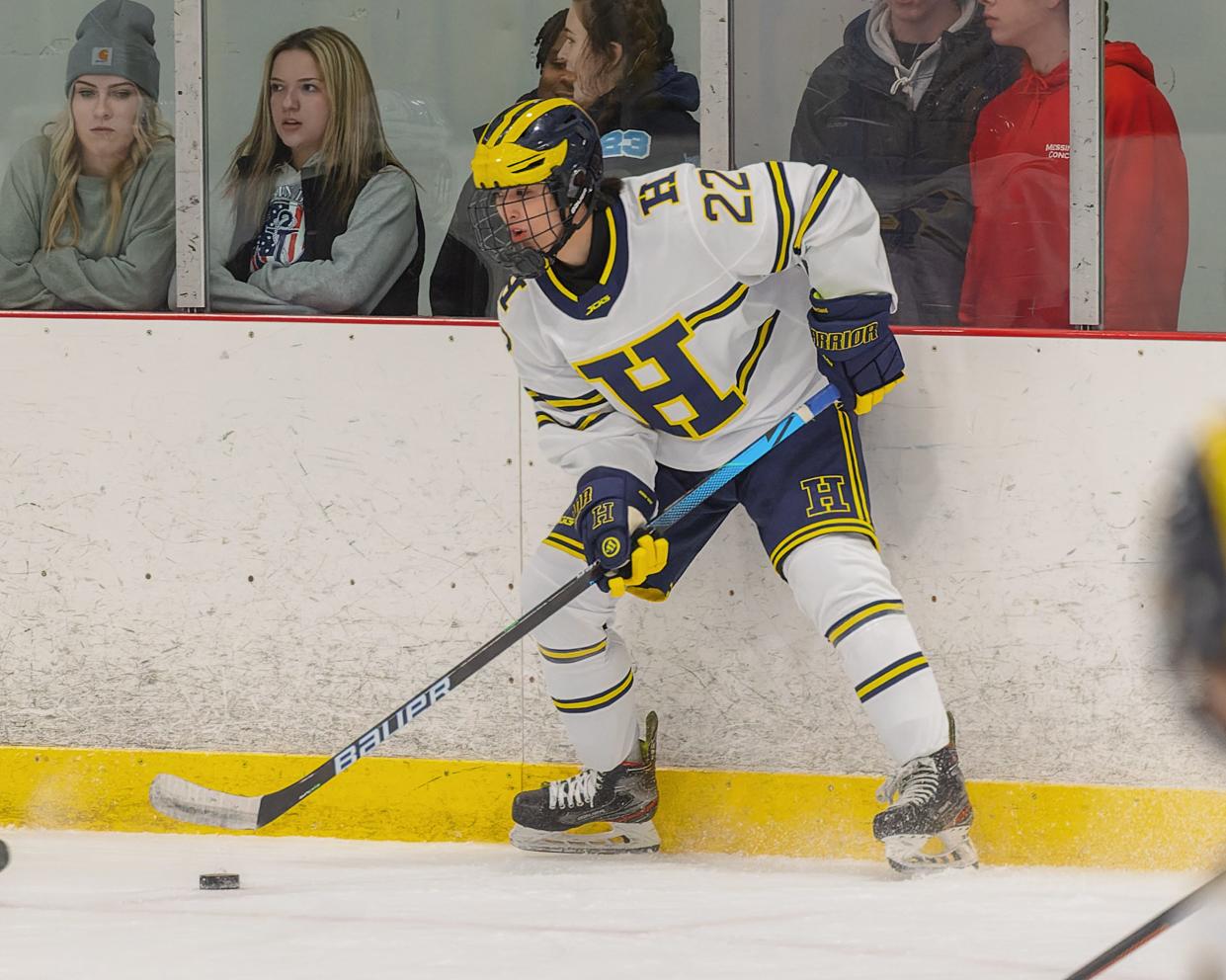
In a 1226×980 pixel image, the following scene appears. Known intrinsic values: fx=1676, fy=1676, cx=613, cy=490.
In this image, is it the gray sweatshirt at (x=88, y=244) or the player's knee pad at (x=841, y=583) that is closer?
the player's knee pad at (x=841, y=583)

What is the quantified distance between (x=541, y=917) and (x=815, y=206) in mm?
1131

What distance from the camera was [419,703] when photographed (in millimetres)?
2613

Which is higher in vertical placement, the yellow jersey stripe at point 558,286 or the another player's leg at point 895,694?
the yellow jersey stripe at point 558,286

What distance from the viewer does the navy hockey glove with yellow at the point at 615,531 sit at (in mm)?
2547

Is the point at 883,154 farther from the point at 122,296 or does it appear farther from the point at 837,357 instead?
the point at 122,296

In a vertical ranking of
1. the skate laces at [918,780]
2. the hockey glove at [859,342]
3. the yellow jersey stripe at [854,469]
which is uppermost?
the hockey glove at [859,342]

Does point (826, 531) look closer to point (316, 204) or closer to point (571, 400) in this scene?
point (571, 400)

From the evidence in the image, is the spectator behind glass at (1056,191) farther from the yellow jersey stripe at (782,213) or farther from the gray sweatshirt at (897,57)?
the yellow jersey stripe at (782,213)

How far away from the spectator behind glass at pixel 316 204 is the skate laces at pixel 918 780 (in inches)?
50.1

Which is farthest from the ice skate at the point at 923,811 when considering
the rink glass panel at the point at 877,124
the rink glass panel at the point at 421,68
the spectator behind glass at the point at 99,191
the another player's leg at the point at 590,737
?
the spectator behind glass at the point at 99,191

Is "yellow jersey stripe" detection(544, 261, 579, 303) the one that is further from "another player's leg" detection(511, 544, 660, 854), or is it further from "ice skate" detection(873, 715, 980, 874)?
"ice skate" detection(873, 715, 980, 874)

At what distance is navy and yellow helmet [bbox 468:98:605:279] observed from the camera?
8.08 ft

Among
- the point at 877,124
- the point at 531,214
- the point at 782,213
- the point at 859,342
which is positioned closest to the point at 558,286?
the point at 531,214

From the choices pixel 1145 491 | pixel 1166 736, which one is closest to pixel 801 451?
pixel 1145 491
